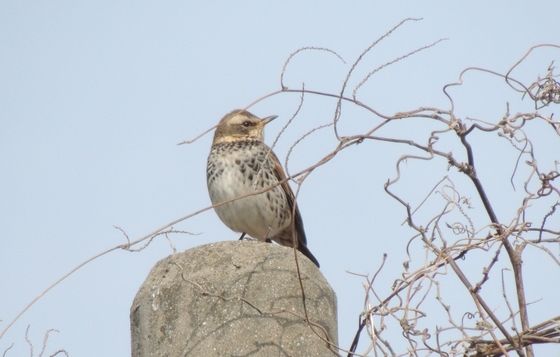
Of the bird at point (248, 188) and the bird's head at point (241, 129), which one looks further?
the bird's head at point (241, 129)

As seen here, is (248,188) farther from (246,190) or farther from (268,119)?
(268,119)

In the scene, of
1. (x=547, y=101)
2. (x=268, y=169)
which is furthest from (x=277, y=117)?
(x=547, y=101)

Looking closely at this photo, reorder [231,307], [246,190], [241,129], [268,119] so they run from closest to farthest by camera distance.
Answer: [231,307], [246,190], [241,129], [268,119]

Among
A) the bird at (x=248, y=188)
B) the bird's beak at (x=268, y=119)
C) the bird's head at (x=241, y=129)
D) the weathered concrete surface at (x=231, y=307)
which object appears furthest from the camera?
the bird's beak at (x=268, y=119)

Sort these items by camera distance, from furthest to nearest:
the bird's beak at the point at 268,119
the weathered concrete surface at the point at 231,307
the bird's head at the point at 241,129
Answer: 1. the bird's beak at the point at 268,119
2. the bird's head at the point at 241,129
3. the weathered concrete surface at the point at 231,307

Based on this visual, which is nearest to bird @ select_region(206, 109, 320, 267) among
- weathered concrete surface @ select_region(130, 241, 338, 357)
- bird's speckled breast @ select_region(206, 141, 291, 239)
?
bird's speckled breast @ select_region(206, 141, 291, 239)

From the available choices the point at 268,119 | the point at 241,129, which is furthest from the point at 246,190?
the point at 268,119

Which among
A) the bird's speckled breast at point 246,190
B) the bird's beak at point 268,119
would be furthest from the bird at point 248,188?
the bird's beak at point 268,119

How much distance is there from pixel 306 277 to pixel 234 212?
3776 millimetres

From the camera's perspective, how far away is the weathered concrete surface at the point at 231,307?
253 centimetres

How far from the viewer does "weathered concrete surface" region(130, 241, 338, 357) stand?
253 centimetres

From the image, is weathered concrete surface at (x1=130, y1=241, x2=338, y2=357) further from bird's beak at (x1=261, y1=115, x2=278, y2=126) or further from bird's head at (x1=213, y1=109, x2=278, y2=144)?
bird's beak at (x1=261, y1=115, x2=278, y2=126)

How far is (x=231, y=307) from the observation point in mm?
2549

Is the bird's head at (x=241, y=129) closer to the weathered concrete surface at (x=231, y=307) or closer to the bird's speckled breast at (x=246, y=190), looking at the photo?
the bird's speckled breast at (x=246, y=190)
